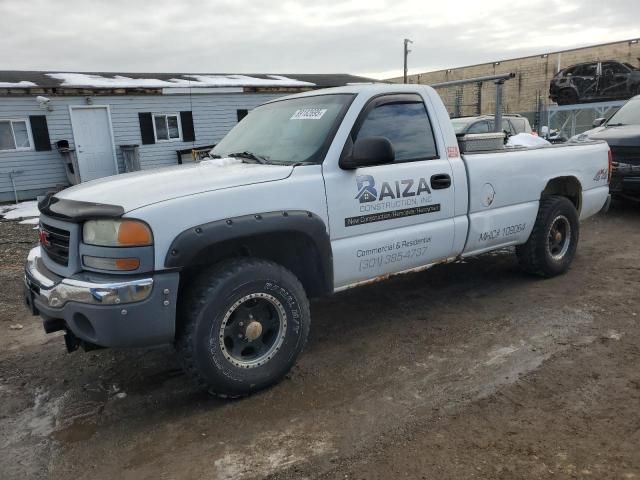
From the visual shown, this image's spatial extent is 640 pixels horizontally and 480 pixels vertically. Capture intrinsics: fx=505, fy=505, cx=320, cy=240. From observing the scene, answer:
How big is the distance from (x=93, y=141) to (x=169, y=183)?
14.0 meters

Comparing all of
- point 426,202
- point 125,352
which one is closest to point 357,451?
point 426,202

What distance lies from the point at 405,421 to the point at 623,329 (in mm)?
2232

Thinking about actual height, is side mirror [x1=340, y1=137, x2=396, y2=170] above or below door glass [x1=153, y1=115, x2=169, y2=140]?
below

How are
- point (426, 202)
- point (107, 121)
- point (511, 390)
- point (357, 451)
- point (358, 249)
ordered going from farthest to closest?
point (107, 121) → point (426, 202) → point (358, 249) → point (511, 390) → point (357, 451)

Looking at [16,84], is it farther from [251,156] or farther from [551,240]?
[551,240]

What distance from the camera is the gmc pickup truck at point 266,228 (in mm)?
2783

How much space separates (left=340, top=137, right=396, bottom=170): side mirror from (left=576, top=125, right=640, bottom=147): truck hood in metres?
6.31

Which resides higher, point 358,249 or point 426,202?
point 426,202

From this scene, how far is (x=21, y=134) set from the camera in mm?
14422

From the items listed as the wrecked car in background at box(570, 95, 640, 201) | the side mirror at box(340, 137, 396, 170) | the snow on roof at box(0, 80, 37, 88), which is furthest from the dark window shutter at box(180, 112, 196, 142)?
the side mirror at box(340, 137, 396, 170)

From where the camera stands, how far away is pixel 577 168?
5.31 meters

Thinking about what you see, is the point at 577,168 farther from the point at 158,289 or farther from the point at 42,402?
the point at 42,402

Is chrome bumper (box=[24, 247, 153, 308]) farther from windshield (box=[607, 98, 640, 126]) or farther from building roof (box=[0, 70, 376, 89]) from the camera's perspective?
building roof (box=[0, 70, 376, 89])

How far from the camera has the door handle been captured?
156 inches
